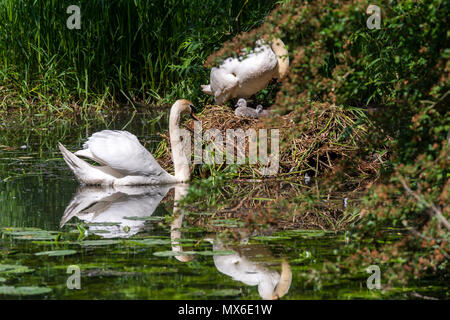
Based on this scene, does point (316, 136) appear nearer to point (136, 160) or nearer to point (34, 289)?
point (136, 160)

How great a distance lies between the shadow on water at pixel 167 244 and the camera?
4.18 m

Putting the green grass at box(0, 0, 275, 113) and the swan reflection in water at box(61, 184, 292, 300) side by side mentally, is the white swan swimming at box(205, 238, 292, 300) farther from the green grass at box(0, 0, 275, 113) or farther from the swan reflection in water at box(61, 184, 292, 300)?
the green grass at box(0, 0, 275, 113)

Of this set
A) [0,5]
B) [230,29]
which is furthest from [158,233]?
[0,5]

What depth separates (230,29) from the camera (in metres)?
10.4

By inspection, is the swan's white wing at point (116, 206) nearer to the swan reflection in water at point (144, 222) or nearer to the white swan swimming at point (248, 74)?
the swan reflection in water at point (144, 222)

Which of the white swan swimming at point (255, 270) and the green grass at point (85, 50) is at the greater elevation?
the green grass at point (85, 50)

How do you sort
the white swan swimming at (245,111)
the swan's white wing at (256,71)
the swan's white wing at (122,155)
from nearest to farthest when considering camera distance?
the swan's white wing at (122,155), the white swan swimming at (245,111), the swan's white wing at (256,71)

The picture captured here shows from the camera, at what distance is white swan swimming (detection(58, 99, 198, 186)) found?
746 centimetres

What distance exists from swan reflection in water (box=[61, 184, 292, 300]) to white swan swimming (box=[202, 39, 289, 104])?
185cm

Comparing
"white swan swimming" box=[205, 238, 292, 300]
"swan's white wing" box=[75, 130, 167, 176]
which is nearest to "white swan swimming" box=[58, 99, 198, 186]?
"swan's white wing" box=[75, 130, 167, 176]

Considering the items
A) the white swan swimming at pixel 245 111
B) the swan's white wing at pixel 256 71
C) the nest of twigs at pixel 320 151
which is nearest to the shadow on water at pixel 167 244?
the nest of twigs at pixel 320 151

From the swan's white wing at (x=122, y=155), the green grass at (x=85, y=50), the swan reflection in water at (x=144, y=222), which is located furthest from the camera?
the green grass at (x=85, y=50)

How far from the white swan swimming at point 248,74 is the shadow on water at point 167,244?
1712mm

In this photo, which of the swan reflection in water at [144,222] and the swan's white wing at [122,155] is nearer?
the swan reflection in water at [144,222]
